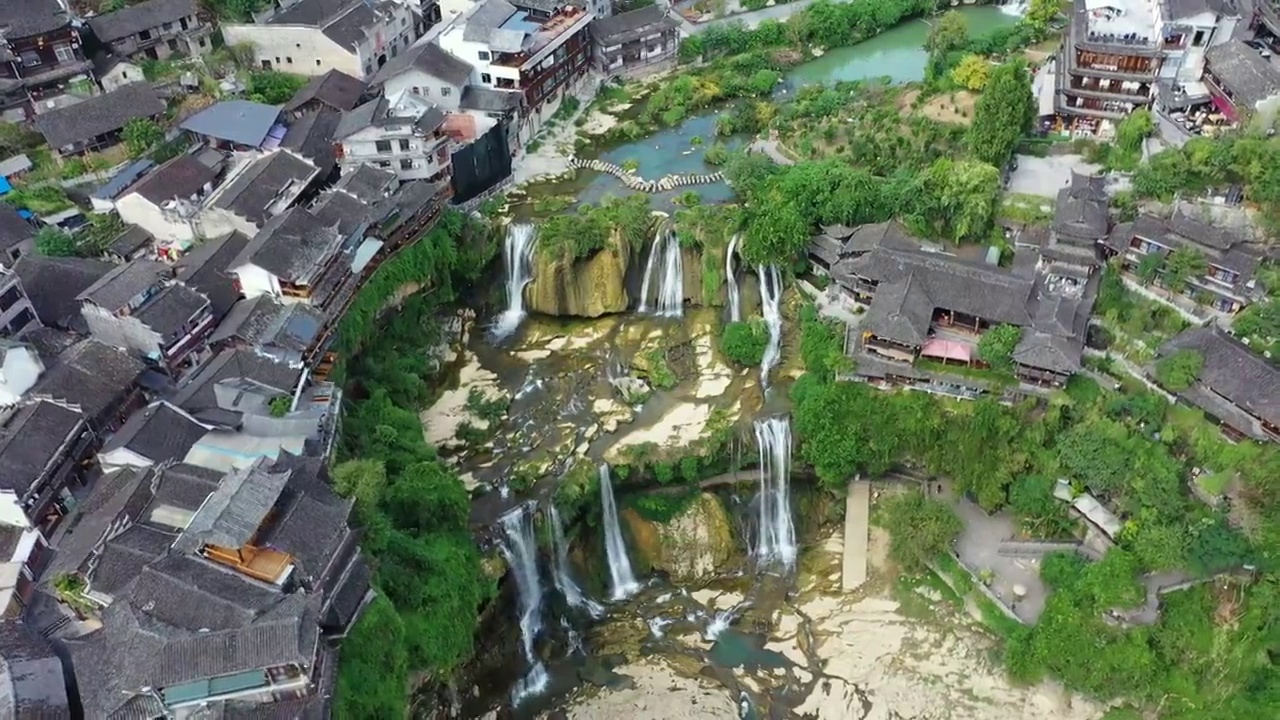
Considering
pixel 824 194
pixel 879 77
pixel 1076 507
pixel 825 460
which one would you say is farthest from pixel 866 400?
pixel 879 77

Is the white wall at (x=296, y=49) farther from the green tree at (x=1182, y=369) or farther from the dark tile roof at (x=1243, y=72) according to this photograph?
the dark tile roof at (x=1243, y=72)

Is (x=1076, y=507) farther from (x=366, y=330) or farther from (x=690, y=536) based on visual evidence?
(x=366, y=330)

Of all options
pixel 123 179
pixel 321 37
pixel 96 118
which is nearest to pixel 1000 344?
pixel 123 179

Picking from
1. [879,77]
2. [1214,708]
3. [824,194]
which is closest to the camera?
[1214,708]

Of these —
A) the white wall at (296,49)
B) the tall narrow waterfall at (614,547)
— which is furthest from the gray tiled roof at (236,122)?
the tall narrow waterfall at (614,547)

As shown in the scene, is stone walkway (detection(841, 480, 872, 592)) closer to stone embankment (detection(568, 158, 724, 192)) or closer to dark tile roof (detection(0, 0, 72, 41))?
stone embankment (detection(568, 158, 724, 192))

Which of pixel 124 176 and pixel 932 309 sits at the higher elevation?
pixel 124 176

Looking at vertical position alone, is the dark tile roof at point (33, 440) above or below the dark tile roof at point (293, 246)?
below
